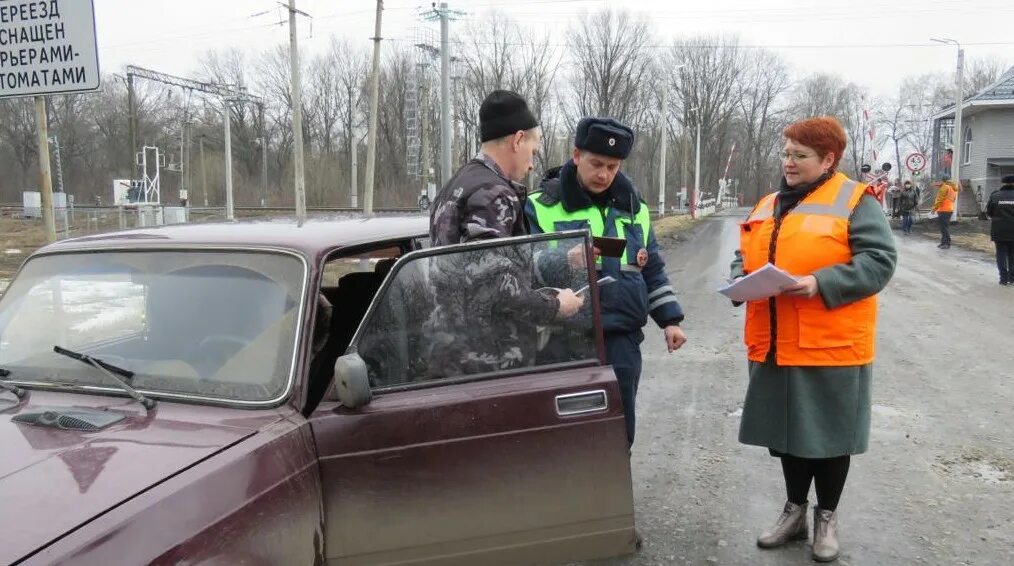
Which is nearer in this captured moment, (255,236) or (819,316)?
(255,236)

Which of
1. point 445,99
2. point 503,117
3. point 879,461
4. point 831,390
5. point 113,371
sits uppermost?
point 445,99

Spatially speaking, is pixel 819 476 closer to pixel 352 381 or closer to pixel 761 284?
pixel 761 284

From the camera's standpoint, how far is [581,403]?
7.64ft

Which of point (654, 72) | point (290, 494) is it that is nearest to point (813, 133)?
point (290, 494)

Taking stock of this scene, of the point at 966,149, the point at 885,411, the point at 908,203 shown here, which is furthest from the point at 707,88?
the point at 885,411

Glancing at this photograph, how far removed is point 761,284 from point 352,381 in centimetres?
176

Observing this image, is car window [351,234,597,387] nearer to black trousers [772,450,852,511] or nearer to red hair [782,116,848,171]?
red hair [782,116,848,171]

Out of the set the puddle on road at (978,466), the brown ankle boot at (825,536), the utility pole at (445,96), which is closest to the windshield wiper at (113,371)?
the brown ankle boot at (825,536)

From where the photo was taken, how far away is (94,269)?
9.09ft

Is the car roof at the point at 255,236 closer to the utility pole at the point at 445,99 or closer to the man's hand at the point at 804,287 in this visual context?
the man's hand at the point at 804,287

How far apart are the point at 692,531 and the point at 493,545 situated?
66.6 inches

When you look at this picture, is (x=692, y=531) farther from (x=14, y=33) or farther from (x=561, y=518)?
(x=14, y=33)

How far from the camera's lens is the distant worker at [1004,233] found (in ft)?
A: 38.5

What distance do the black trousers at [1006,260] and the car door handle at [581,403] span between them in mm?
12310
